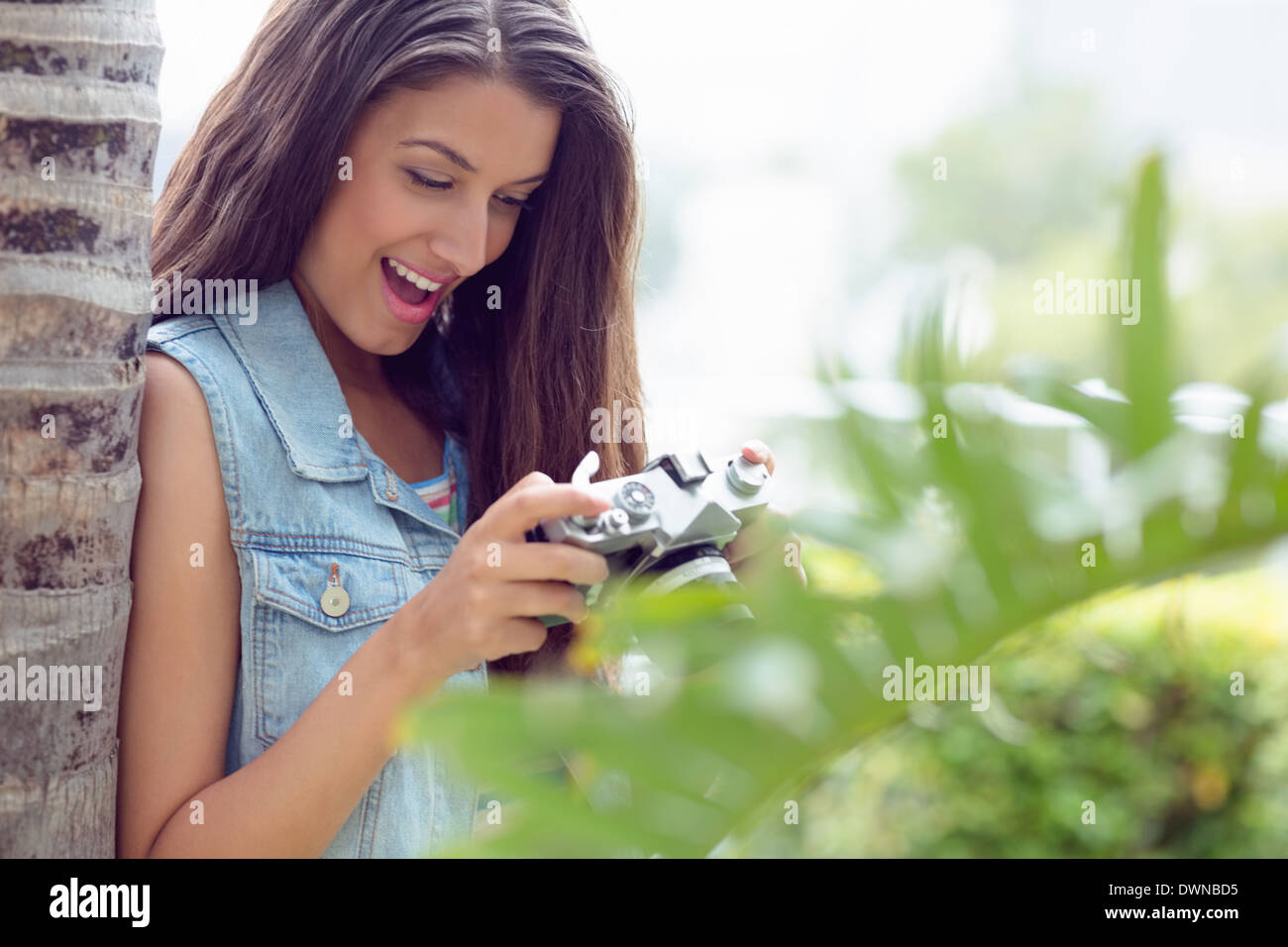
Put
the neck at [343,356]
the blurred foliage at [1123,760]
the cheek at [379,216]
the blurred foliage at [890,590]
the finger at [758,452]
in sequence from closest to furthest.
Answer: the blurred foliage at [890,590], the finger at [758,452], the cheek at [379,216], the neck at [343,356], the blurred foliage at [1123,760]

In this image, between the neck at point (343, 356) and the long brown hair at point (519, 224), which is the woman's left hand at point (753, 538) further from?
the neck at point (343, 356)

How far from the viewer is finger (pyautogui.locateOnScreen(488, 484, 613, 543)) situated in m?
0.78

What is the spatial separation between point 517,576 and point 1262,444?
0.50 m

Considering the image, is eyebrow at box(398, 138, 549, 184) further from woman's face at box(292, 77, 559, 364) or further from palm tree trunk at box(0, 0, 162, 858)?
palm tree trunk at box(0, 0, 162, 858)

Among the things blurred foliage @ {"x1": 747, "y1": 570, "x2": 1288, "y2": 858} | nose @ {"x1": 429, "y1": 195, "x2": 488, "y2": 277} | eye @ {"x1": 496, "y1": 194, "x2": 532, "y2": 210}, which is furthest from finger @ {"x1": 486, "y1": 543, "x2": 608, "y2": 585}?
blurred foliage @ {"x1": 747, "y1": 570, "x2": 1288, "y2": 858}

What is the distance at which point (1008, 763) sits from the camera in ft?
7.50

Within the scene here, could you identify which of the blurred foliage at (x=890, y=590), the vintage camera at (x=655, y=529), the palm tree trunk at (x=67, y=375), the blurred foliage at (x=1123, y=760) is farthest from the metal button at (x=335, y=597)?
the blurred foliage at (x=1123, y=760)

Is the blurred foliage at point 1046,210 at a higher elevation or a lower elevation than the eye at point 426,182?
higher

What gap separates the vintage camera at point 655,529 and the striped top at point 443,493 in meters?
0.49

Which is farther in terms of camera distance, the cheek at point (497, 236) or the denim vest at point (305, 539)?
the cheek at point (497, 236)

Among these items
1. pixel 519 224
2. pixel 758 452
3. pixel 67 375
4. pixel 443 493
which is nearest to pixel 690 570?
pixel 758 452

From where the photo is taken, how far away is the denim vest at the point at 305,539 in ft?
3.46

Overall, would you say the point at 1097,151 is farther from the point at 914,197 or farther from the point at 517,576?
the point at 517,576

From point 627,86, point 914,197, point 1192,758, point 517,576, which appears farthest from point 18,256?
point 914,197
